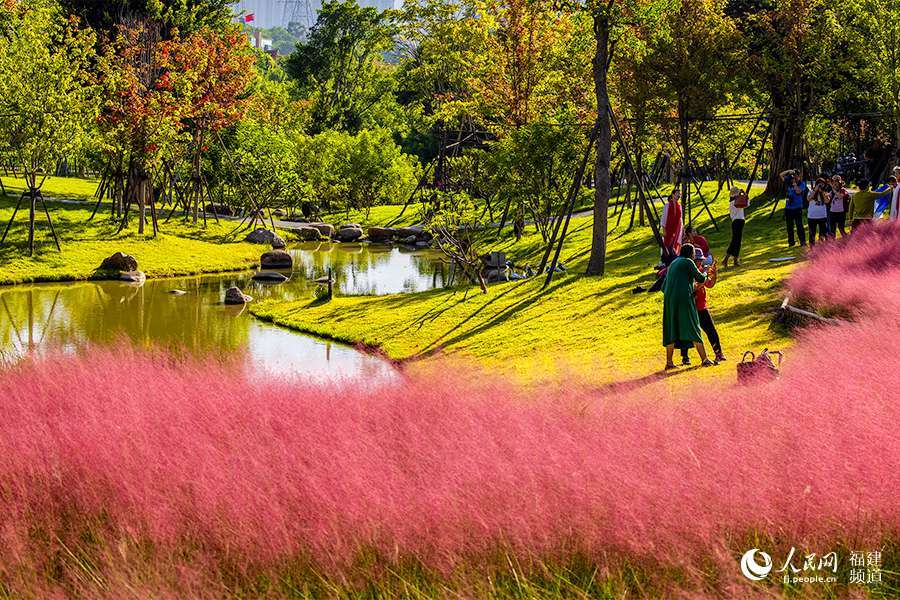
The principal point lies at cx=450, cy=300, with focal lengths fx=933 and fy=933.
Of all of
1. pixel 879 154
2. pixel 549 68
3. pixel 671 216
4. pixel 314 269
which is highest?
pixel 549 68

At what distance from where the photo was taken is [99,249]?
34.8 meters

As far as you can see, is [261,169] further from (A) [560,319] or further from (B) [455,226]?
(A) [560,319]

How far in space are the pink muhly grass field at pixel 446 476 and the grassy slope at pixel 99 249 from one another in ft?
77.9

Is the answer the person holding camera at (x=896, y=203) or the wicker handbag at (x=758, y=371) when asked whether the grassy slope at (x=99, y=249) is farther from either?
the wicker handbag at (x=758, y=371)

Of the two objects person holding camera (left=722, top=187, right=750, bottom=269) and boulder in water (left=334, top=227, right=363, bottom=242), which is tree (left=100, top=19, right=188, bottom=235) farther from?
person holding camera (left=722, top=187, right=750, bottom=269)

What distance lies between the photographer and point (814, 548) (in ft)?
20.8

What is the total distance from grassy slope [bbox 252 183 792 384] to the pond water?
117cm

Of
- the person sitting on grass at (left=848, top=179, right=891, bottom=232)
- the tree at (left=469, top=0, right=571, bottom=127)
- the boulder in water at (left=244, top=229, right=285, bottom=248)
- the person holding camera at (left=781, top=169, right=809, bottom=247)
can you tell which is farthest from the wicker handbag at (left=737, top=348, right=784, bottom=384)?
the boulder in water at (left=244, top=229, right=285, bottom=248)

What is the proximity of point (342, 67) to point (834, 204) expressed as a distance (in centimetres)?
5960

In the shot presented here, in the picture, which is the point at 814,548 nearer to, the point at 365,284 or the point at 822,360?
the point at 822,360

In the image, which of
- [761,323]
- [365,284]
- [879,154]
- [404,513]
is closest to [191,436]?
[404,513]

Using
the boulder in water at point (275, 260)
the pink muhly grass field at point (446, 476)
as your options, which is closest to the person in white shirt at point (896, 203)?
the pink muhly grass field at point (446, 476)

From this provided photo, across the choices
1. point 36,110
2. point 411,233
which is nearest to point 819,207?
point 36,110

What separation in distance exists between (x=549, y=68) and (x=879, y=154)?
13878 millimetres
